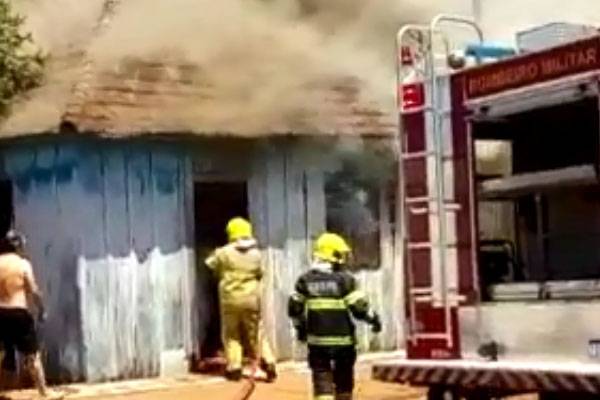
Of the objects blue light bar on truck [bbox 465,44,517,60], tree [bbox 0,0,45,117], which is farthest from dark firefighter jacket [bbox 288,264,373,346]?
tree [bbox 0,0,45,117]

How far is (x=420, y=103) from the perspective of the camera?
9.72 meters

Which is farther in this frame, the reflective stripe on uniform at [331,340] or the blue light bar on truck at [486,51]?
the reflective stripe on uniform at [331,340]

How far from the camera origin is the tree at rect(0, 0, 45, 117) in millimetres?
15852

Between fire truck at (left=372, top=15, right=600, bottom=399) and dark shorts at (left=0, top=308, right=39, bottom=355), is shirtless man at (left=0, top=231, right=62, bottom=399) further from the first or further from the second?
fire truck at (left=372, top=15, right=600, bottom=399)

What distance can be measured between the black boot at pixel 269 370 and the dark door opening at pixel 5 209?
2860 millimetres

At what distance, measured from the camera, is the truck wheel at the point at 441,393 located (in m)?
9.60

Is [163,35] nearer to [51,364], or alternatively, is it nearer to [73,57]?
[73,57]

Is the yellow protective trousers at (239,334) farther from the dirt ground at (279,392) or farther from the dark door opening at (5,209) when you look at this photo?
the dark door opening at (5,209)

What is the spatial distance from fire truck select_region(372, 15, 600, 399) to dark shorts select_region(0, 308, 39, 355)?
15.0ft

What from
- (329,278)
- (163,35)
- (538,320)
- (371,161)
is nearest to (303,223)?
(371,161)

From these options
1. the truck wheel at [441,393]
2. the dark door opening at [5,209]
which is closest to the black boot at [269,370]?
the dark door opening at [5,209]

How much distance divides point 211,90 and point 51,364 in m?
3.24

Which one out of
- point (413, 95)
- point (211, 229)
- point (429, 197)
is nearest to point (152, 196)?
point (211, 229)

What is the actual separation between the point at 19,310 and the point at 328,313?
156 inches
